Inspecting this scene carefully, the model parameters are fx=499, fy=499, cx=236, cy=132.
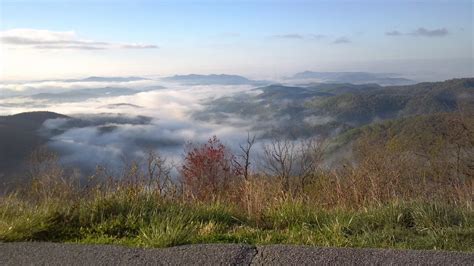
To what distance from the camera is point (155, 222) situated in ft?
16.8

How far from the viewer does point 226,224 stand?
18.3ft

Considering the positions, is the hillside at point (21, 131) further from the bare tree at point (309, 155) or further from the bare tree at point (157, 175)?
the bare tree at point (157, 175)

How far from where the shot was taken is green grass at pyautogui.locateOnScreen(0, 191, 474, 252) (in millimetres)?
4629

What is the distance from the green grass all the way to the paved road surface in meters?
0.33

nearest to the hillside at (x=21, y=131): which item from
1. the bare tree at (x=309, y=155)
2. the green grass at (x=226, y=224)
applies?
the bare tree at (x=309, y=155)

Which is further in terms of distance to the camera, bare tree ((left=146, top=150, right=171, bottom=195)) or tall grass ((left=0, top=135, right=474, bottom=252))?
bare tree ((left=146, top=150, right=171, bottom=195))

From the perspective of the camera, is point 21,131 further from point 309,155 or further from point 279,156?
point 279,156

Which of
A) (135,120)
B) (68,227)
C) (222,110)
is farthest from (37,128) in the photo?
(68,227)

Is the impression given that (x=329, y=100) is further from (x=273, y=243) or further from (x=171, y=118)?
(x=273, y=243)

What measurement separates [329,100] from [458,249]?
140798 millimetres

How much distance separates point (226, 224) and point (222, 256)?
151cm

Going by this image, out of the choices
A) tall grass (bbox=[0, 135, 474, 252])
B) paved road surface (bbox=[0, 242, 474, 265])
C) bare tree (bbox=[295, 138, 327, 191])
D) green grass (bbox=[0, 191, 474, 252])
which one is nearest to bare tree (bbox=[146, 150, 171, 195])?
tall grass (bbox=[0, 135, 474, 252])

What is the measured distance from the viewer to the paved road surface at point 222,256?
154 inches

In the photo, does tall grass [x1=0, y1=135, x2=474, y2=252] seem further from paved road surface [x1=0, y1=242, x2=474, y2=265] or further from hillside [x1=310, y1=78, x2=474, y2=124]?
hillside [x1=310, y1=78, x2=474, y2=124]
